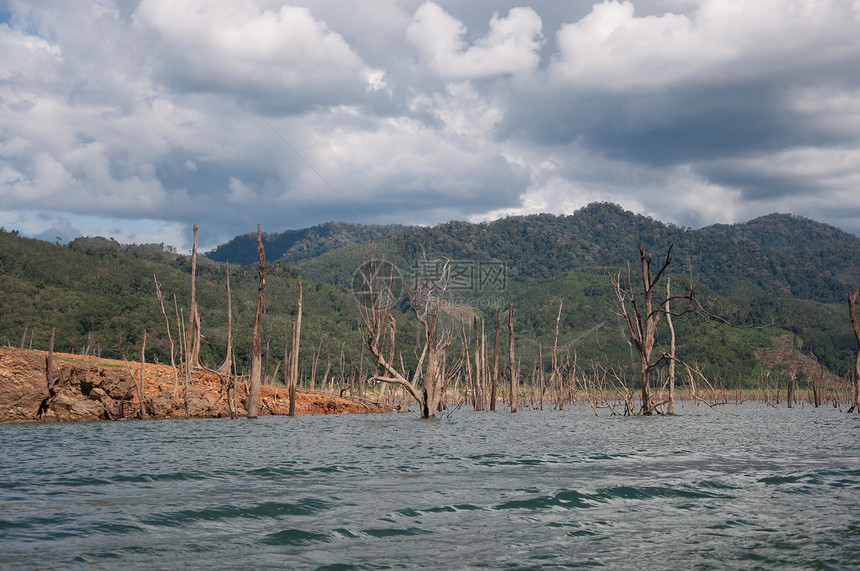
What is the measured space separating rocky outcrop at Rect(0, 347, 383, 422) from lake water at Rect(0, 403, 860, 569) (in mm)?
13410

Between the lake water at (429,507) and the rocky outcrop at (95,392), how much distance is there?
13.4 m

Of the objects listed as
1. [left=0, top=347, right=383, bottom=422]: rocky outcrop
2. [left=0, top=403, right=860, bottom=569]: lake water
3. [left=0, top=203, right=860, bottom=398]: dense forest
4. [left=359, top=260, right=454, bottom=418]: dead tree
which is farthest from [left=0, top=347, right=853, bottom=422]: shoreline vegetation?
[left=0, top=203, right=860, bottom=398]: dense forest

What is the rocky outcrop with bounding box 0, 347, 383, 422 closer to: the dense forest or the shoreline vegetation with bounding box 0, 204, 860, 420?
the shoreline vegetation with bounding box 0, 204, 860, 420

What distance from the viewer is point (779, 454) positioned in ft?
53.8

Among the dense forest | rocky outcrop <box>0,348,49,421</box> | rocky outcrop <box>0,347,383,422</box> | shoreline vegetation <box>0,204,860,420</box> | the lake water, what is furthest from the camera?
the dense forest

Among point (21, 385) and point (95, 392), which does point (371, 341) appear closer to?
point (95, 392)

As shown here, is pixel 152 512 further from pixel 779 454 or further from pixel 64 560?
pixel 779 454

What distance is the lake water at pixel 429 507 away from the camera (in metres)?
6.87

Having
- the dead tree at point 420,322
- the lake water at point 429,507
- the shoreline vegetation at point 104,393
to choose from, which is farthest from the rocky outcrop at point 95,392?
the lake water at point 429,507

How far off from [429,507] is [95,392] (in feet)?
92.3

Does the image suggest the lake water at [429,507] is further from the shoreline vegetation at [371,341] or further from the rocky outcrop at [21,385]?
the rocky outcrop at [21,385]

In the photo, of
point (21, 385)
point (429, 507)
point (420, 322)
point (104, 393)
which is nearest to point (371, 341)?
point (420, 322)

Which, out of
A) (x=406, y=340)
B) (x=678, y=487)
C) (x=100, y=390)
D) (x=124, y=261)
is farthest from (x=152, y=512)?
(x=124, y=261)

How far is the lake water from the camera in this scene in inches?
270
